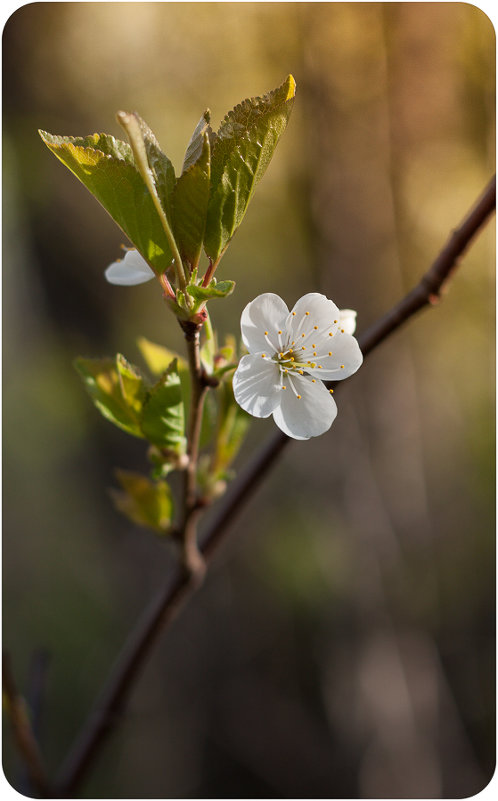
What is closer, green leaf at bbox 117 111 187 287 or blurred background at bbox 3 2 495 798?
green leaf at bbox 117 111 187 287

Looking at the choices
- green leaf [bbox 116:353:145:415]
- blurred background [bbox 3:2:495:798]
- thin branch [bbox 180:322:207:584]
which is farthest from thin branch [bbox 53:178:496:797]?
blurred background [bbox 3:2:495:798]

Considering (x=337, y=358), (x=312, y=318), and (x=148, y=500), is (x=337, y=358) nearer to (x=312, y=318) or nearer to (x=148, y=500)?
(x=312, y=318)

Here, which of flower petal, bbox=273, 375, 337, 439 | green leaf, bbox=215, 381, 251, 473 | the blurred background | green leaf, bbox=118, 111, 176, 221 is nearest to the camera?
green leaf, bbox=118, 111, 176, 221

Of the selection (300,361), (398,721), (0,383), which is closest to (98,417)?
(0,383)

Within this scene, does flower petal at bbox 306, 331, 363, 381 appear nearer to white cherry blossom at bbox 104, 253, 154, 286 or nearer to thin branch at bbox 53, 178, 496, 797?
thin branch at bbox 53, 178, 496, 797

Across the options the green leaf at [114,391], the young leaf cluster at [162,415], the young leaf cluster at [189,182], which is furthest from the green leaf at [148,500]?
the young leaf cluster at [189,182]

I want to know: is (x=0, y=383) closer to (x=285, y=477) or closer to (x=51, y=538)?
(x=51, y=538)

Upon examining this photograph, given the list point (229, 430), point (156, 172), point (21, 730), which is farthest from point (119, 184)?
point (21, 730)
